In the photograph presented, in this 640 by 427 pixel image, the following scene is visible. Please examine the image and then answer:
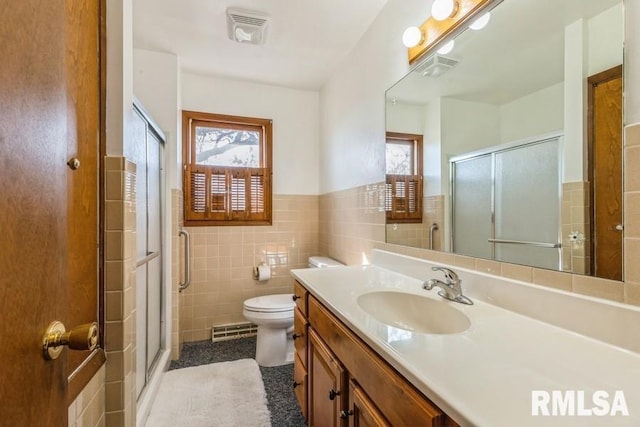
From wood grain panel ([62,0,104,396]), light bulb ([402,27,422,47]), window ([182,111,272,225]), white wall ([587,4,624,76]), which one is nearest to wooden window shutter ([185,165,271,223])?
window ([182,111,272,225])

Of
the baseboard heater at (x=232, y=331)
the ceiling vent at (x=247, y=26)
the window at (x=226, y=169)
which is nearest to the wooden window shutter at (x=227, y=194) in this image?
the window at (x=226, y=169)

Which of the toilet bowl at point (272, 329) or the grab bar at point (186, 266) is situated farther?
the grab bar at point (186, 266)

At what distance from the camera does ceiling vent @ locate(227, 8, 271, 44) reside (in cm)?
178

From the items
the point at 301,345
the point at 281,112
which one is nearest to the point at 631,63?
the point at 301,345

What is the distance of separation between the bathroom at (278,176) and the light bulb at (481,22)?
33 cm

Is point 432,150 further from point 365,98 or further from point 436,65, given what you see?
point 365,98

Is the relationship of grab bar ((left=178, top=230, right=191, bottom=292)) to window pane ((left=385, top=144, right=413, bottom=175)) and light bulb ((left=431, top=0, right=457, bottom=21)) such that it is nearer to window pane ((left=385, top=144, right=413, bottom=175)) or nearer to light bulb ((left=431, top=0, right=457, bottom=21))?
window pane ((left=385, top=144, right=413, bottom=175))

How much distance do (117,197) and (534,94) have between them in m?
1.52

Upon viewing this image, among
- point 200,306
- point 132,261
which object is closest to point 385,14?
point 132,261

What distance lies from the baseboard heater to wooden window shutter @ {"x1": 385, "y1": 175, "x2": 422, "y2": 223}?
5.77ft

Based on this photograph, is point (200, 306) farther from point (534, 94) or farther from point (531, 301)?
point (534, 94)

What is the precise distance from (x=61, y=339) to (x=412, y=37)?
170cm

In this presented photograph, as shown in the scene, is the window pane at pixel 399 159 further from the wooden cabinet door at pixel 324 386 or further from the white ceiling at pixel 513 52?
the wooden cabinet door at pixel 324 386

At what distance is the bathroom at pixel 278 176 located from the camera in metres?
1.00
